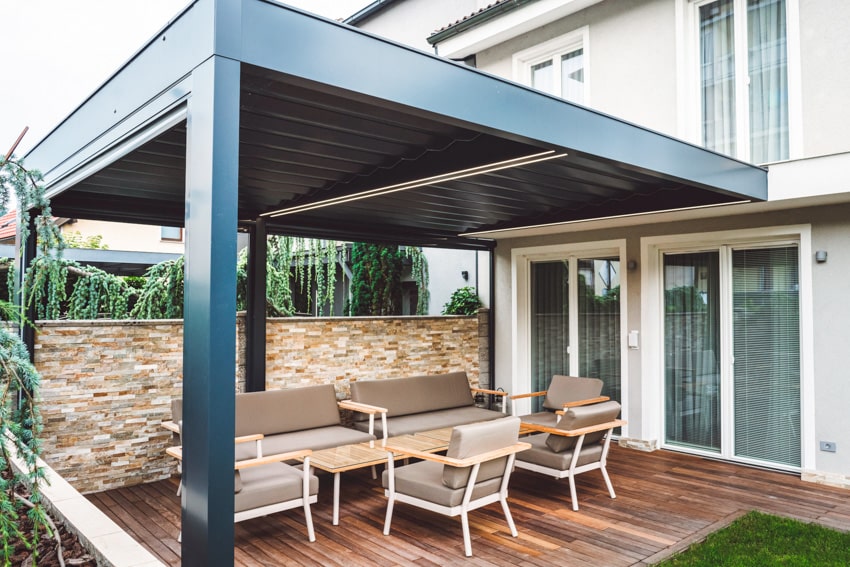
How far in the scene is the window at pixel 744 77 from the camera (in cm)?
601

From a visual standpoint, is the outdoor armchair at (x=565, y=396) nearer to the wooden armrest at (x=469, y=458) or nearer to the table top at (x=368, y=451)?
the table top at (x=368, y=451)

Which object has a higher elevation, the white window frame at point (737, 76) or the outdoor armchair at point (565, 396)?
the white window frame at point (737, 76)

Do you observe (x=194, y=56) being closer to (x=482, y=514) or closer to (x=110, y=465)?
(x=482, y=514)

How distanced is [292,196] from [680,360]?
4.98 meters

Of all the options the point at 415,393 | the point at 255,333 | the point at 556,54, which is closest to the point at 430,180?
the point at 255,333

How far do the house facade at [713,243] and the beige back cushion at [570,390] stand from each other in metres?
0.78

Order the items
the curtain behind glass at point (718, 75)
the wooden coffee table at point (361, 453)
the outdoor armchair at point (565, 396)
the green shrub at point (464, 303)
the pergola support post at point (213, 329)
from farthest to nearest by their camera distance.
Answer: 1. the green shrub at point (464, 303)
2. the outdoor armchair at point (565, 396)
3. the curtain behind glass at point (718, 75)
4. the wooden coffee table at point (361, 453)
5. the pergola support post at point (213, 329)

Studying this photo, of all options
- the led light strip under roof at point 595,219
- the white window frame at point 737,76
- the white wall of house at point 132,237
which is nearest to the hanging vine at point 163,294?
the led light strip under roof at point 595,219

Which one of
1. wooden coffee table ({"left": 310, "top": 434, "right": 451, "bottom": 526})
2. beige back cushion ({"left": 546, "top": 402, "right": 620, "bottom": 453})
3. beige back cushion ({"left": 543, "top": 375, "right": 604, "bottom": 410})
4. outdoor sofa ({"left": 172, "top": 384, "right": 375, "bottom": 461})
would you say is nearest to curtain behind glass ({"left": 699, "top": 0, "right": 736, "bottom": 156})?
beige back cushion ({"left": 543, "top": 375, "right": 604, "bottom": 410})

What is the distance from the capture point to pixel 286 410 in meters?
6.24

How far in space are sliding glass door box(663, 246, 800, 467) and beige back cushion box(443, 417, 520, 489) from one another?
11.4 ft

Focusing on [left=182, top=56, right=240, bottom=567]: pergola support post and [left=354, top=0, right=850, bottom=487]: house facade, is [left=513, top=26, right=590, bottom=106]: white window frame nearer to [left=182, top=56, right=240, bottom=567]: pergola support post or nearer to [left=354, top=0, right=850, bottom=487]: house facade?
[left=354, top=0, right=850, bottom=487]: house facade

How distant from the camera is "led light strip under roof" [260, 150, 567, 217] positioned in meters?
4.01

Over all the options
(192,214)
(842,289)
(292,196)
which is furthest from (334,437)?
(842,289)
